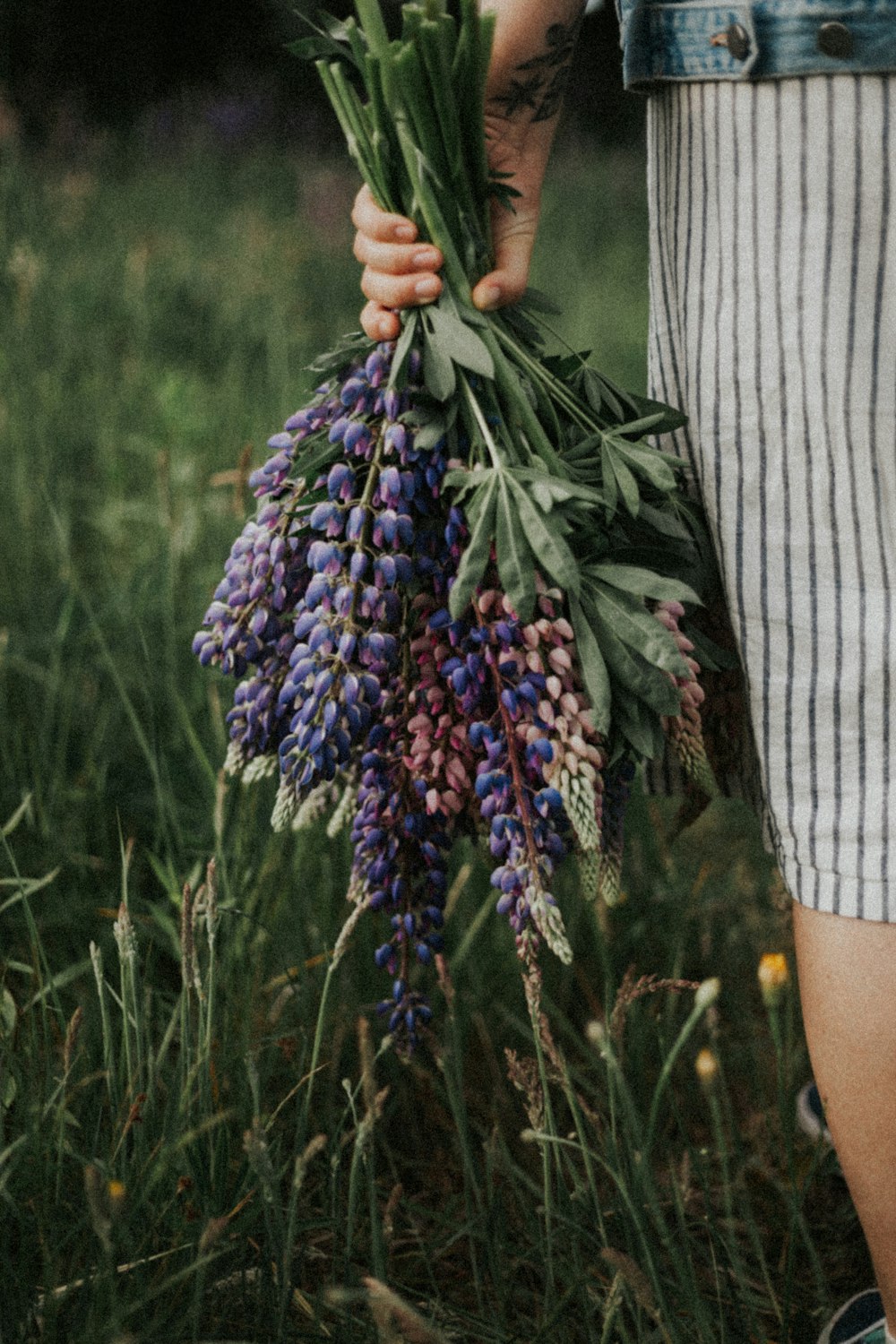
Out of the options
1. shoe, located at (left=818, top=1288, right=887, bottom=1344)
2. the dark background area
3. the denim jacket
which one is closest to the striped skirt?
the denim jacket

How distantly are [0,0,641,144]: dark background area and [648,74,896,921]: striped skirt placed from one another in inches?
215

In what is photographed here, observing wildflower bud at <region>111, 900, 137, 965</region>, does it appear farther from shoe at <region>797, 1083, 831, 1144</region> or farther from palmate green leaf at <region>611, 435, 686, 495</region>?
shoe at <region>797, 1083, 831, 1144</region>

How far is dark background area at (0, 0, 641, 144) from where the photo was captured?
638 cm

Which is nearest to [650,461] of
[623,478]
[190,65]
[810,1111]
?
[623,478]

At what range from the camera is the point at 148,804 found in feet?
5.78

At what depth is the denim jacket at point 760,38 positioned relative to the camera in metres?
0.92

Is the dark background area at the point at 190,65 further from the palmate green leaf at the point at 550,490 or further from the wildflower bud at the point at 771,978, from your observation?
the wildflower bud at the point at 771,978

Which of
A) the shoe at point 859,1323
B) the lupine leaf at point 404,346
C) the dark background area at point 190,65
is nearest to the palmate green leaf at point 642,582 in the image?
the lupine leaf at point 404,346

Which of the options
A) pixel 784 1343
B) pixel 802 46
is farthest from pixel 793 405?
pixel 784 1343

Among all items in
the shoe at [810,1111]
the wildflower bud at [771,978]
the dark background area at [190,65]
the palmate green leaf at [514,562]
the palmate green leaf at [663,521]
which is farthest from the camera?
the dark background area at [190,65]

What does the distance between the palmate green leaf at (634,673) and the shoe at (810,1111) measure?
67cm

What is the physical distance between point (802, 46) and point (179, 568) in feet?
4.29

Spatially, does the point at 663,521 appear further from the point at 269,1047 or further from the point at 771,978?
the point at 269,1047

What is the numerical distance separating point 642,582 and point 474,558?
0.14m
